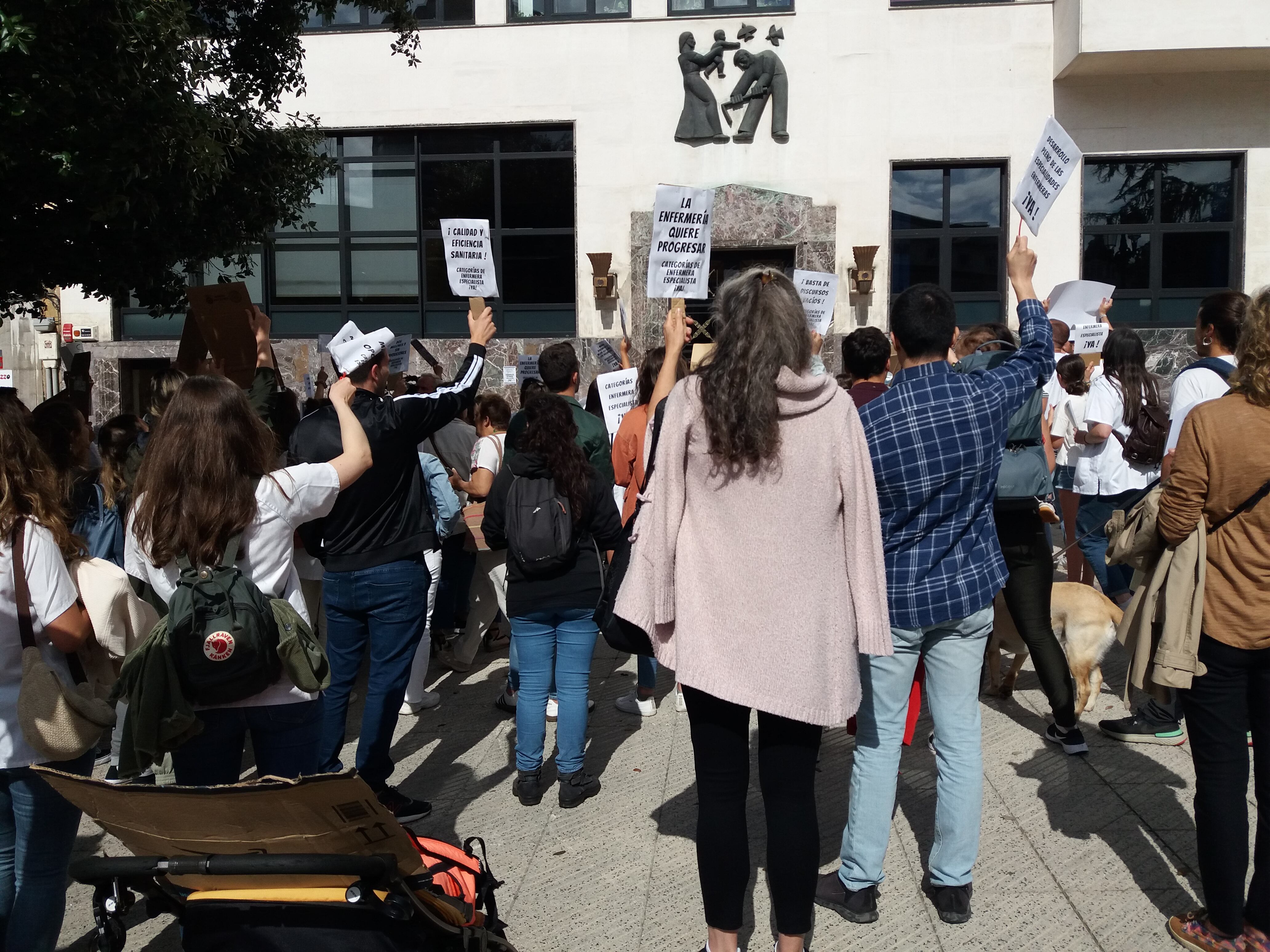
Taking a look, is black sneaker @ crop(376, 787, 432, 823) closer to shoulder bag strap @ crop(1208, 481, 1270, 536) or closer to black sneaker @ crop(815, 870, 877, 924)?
black sneaker @ crop(815, 870, 877, 924)

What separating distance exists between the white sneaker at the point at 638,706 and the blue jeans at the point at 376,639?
6.14 feet

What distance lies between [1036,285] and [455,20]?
8876 mm

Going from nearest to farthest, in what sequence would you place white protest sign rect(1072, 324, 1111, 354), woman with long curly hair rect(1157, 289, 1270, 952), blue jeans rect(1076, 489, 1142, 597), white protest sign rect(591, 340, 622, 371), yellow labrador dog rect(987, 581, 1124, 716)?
woman with long curly hair rect(1157, 289, 1270, 952)
yellow labrador dog rect(987, 581, 1124, 716)
blue jeans rect(1076, 489, 1142, 597)
white protest sign rect(591, 340, 622, 371)
white protest sign rect(1072, 324, 1111, 354)

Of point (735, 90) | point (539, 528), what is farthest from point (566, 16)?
point (539, 528)

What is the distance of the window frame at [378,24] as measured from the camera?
1485cm

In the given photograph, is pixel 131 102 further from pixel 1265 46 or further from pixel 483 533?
pixel 1265 46

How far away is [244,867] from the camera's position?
2131 mm

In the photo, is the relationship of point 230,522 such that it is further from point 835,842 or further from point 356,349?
point 835,842

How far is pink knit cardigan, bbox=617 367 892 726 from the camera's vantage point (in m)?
2.85

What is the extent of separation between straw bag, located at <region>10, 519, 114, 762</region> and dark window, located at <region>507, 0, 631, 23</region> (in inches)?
536

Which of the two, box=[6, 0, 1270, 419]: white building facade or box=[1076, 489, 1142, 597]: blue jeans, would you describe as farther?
box=[6, 0, 1270, 419]: white building facade

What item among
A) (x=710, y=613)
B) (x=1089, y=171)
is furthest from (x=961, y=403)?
(x=1089, y=171)

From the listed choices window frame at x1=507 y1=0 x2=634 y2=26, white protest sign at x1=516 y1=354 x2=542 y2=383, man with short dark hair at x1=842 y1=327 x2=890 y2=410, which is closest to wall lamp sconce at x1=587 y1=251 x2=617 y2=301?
window frame at x1=507 y1=0 x2=634 y2=26

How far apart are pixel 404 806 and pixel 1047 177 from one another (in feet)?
13.5
